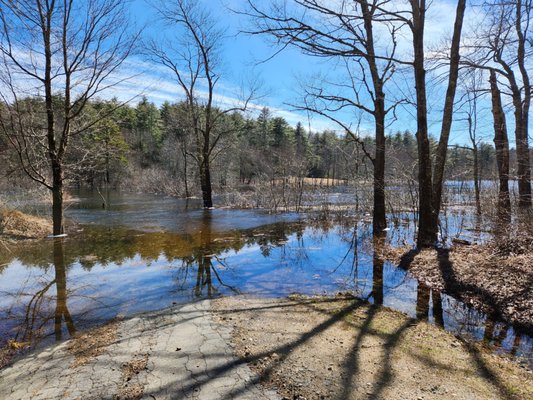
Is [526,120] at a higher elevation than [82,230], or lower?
higher

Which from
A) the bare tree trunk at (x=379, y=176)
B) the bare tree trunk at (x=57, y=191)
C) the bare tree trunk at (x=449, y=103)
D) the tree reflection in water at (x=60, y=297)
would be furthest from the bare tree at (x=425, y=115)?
the bare tree trunk at (x=57, y=191)

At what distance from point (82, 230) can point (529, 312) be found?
1248 cm

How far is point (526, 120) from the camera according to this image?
1234 cm

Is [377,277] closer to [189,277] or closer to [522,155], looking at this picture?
[189,277]

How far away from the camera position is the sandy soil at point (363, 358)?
9.18 ft

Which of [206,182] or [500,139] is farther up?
[500,139]

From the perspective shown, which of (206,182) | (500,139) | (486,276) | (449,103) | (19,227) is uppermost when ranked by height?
Answer: (449,103)

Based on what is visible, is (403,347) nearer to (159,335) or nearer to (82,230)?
(159,335)

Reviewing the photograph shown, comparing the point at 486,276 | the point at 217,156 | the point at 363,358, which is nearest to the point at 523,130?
the point at 486,276

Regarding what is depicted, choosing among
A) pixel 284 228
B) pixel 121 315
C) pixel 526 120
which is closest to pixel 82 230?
pixel 284 228

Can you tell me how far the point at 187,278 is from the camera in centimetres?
641

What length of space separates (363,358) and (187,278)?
3985mm

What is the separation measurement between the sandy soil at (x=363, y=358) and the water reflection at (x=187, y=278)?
30.9 inches

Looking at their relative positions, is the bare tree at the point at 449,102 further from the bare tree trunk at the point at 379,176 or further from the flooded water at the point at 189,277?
the bare tree trunk at the point at 379,176
